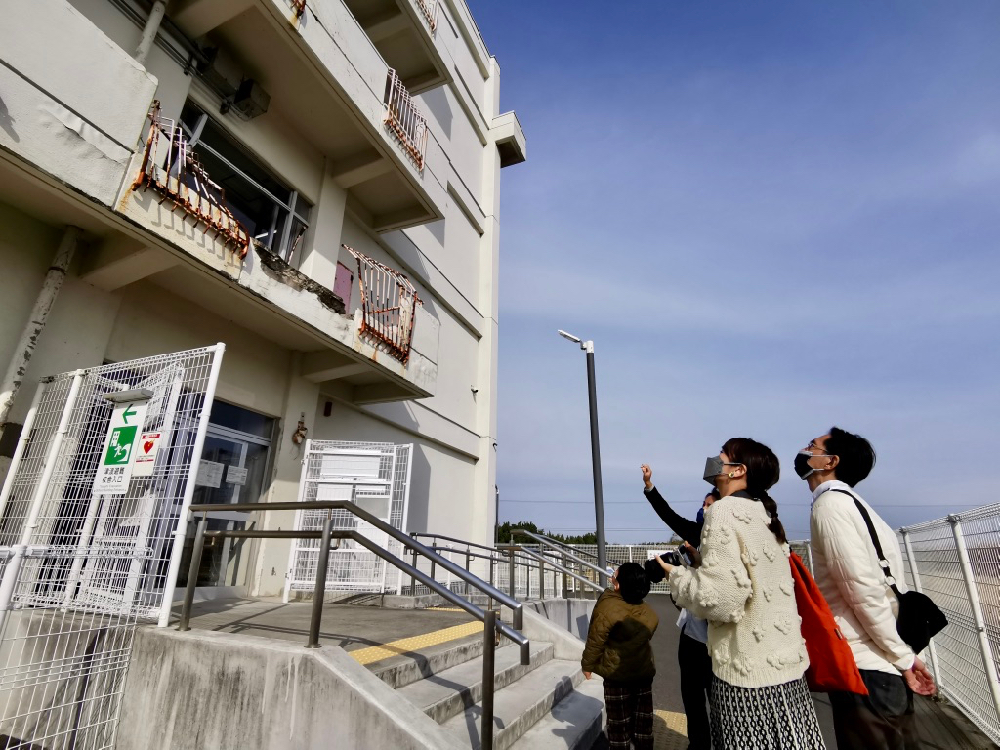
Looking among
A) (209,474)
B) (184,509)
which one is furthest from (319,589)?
(209,474)

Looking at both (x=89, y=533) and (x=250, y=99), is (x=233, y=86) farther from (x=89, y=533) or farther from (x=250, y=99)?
(x=89, y=533)

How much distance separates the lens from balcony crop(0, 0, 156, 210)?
12.2 ft

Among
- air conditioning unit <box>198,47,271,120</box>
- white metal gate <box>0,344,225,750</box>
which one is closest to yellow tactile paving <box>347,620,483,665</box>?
white metal gate <box>0,344,225,750</box>

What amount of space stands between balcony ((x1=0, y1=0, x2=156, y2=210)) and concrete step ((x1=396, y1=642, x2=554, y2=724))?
14.9 feet

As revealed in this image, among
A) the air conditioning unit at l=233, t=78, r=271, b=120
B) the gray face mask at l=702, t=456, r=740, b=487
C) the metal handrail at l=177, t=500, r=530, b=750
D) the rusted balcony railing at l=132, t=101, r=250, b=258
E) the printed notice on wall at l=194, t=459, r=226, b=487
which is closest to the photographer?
the gray face mask at l=702, t=456, r=740, b=487

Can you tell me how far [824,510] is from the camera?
229 cm

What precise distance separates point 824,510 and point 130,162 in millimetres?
5667

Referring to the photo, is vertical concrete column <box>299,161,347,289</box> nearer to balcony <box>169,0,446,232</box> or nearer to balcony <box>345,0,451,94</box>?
balcony <box>169,0,446,232</box>

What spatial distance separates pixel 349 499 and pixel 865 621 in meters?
6.73

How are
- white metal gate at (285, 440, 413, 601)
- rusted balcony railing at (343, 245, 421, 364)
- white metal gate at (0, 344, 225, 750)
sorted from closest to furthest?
white metal gate at (0, 344, 225, 750) < white metal gate at (285, 440, 413, 601) < rusted balcony railing at (343, 245, 421, 364)

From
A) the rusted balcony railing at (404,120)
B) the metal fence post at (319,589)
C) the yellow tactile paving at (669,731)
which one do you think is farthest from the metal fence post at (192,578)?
the rusted balcony railing at (404,120)

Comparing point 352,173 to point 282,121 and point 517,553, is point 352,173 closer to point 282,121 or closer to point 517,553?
point 282,121

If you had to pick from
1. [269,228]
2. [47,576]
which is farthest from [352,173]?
[47,576]

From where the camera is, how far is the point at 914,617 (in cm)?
212
